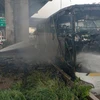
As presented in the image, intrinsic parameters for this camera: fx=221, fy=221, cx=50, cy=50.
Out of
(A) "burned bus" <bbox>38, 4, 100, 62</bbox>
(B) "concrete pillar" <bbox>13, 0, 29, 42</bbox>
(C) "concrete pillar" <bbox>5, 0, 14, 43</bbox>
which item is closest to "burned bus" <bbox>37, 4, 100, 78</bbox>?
(A) "burned bus" <bbox>38, 4, 100, 62</bbox>

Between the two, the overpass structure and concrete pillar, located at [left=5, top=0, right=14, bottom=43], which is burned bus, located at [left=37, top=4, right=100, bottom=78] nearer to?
the overpass structure

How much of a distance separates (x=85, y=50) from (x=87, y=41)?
30cm

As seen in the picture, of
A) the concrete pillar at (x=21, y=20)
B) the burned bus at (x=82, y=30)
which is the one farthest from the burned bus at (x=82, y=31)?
the concrete pillar at (x=21, y=20)

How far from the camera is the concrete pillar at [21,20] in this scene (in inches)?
658

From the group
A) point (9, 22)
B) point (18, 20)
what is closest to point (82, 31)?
point (18, 20)

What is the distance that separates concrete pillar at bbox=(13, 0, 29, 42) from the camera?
1672 centimetres

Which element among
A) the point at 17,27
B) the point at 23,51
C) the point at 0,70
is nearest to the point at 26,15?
the point at 17,27

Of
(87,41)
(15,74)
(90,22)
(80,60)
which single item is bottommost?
(15,74)

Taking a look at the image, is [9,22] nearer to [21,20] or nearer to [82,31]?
[21,20]

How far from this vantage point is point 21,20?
16.8 metres

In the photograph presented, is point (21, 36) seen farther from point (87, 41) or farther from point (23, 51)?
point (87, 41)

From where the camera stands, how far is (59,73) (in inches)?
312

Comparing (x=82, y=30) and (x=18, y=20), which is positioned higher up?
(x=18, y=20)

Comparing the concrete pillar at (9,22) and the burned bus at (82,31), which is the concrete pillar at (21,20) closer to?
the concrete pillar at (9,22)
